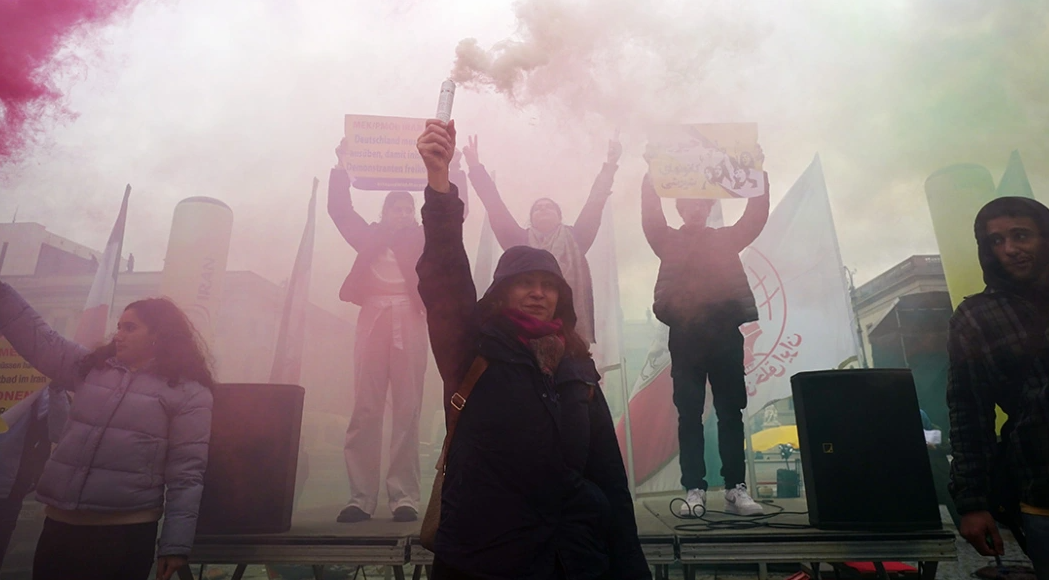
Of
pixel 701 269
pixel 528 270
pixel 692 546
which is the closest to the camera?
pixel 528 270

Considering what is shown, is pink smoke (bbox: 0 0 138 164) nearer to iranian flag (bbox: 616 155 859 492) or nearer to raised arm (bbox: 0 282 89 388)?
raised arm (bbox: 0 282 89 388)

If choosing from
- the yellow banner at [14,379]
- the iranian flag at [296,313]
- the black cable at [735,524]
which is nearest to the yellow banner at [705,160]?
the black cable at [735,524]

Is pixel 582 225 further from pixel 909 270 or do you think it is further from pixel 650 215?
pixel 909 270

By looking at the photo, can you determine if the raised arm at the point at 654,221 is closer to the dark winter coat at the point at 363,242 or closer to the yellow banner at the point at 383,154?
the dark winter coat at the point at 363,242

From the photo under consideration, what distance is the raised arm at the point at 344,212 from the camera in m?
3.94

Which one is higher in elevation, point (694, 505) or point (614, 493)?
point (614, 493)

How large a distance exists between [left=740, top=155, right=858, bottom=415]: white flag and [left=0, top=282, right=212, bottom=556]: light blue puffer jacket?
14.3ft

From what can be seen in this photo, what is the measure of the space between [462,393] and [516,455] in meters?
0.27

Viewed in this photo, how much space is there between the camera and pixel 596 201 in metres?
4.36

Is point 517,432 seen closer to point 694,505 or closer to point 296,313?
point 694,505

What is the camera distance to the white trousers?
325cm

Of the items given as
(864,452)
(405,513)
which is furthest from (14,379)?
(864,452)

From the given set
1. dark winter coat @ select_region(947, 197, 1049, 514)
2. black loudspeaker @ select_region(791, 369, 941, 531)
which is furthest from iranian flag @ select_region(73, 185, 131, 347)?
dark winter coat @ select_region(947, 197, 1049, 514)

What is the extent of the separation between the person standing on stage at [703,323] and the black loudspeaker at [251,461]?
2177 mm
